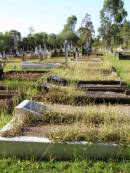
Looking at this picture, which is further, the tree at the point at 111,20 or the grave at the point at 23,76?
the tree at the point at 111,20

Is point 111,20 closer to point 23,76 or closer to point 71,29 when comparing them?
point 71,29

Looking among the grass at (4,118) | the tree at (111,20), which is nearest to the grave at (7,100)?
the grass at (4,118)

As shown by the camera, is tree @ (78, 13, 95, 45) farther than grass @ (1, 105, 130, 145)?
Yes

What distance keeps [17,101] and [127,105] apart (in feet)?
8.40

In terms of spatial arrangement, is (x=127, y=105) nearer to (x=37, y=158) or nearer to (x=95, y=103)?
(x=95, y=103)

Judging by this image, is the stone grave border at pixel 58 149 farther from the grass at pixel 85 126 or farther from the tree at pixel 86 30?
the tree at pixel 86 30

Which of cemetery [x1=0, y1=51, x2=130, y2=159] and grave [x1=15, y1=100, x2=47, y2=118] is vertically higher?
grave [x1=15, y1=100, x2=47, y2=118]

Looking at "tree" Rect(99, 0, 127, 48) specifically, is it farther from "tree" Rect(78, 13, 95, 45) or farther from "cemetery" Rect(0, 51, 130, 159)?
"cemetery" Rect(0, 51, 130, 159)

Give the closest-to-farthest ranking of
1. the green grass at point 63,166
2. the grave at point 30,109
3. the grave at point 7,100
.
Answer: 1. the green grass at point 63,166
2. the grave at point 30,109
3. the grave at point 7,100

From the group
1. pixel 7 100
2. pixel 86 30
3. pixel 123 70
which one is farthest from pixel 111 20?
pixel 7 100

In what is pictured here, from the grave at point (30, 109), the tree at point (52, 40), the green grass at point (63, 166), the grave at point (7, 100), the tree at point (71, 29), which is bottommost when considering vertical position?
the green grass at point (63, 166)

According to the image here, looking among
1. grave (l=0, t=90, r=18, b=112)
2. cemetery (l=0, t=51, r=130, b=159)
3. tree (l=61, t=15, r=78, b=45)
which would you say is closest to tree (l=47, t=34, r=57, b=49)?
tree (l=61, t=15, r=78, b=45)

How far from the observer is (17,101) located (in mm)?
9055

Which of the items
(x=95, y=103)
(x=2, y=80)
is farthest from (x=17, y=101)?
(x=2, y=80)
